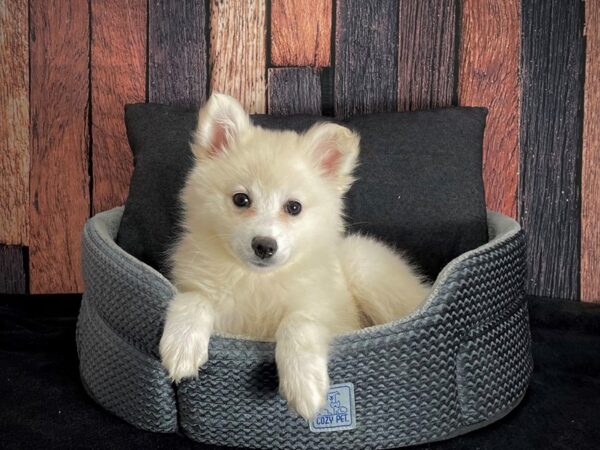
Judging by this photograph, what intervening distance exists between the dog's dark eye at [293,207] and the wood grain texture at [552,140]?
1.43 metres

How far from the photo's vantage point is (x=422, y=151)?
98.3 inches

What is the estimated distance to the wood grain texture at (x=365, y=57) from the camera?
277 cm

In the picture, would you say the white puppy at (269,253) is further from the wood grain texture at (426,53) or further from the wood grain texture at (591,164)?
the wood grain texture at (591,164)

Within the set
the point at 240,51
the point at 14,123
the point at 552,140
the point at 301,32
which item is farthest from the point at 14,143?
the point at 552,140

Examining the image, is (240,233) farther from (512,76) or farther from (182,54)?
(512,76)

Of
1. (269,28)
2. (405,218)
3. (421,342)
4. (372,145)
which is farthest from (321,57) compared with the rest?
(421,342)

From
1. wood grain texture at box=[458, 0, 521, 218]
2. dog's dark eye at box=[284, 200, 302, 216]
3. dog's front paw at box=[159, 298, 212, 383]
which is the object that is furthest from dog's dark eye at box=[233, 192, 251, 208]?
wood grain texture at box=[458, 0, 521, 218]

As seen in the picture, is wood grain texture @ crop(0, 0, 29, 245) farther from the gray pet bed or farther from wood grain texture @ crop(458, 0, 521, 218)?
wood grain texture @ crop(458, 0, 521, 218)

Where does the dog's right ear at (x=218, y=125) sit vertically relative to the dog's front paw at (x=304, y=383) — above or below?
above

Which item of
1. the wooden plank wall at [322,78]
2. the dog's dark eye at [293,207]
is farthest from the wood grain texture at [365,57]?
the dog's dark eye at [293,207]

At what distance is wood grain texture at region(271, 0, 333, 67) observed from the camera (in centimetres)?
276

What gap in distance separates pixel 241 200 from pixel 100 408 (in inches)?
32.7

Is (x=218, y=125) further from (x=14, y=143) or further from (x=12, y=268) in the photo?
(x=12, y=268)

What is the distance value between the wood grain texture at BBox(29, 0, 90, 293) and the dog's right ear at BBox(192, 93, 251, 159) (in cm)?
106
